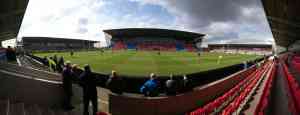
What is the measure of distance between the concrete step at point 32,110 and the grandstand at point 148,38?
82.1 meters

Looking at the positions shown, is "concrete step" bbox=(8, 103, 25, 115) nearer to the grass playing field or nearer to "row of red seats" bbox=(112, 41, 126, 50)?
the grass playing field

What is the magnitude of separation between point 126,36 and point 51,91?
9036cm

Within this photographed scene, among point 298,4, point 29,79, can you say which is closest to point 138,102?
point 29,79

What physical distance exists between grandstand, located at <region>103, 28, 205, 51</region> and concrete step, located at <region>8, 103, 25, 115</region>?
82.3 metres

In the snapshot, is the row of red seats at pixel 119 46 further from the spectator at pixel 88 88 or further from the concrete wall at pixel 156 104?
the spectator at pixel 88 88

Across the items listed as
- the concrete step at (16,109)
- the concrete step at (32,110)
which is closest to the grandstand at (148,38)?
the concrete step at (32,110)

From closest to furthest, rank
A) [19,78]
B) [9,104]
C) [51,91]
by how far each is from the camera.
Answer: [9,104] → [19,78] → [51,91]

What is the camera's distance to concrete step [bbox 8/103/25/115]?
4.92 m

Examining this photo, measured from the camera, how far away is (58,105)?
6.30 metres

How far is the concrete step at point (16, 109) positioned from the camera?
4.92 m

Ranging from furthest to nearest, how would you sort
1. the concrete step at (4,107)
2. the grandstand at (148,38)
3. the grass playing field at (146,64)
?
the grandstand at (148,38)
the grass playing field at (146,64)
the concrete step at (4,107)

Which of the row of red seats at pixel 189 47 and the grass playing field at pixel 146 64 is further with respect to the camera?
the row of red seats at pixel 189 47

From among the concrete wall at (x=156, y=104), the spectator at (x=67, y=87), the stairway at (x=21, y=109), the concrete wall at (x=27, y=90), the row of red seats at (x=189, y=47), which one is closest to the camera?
the stairway at (x=21, y=109)

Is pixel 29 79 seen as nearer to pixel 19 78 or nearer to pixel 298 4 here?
pixel 19 78
